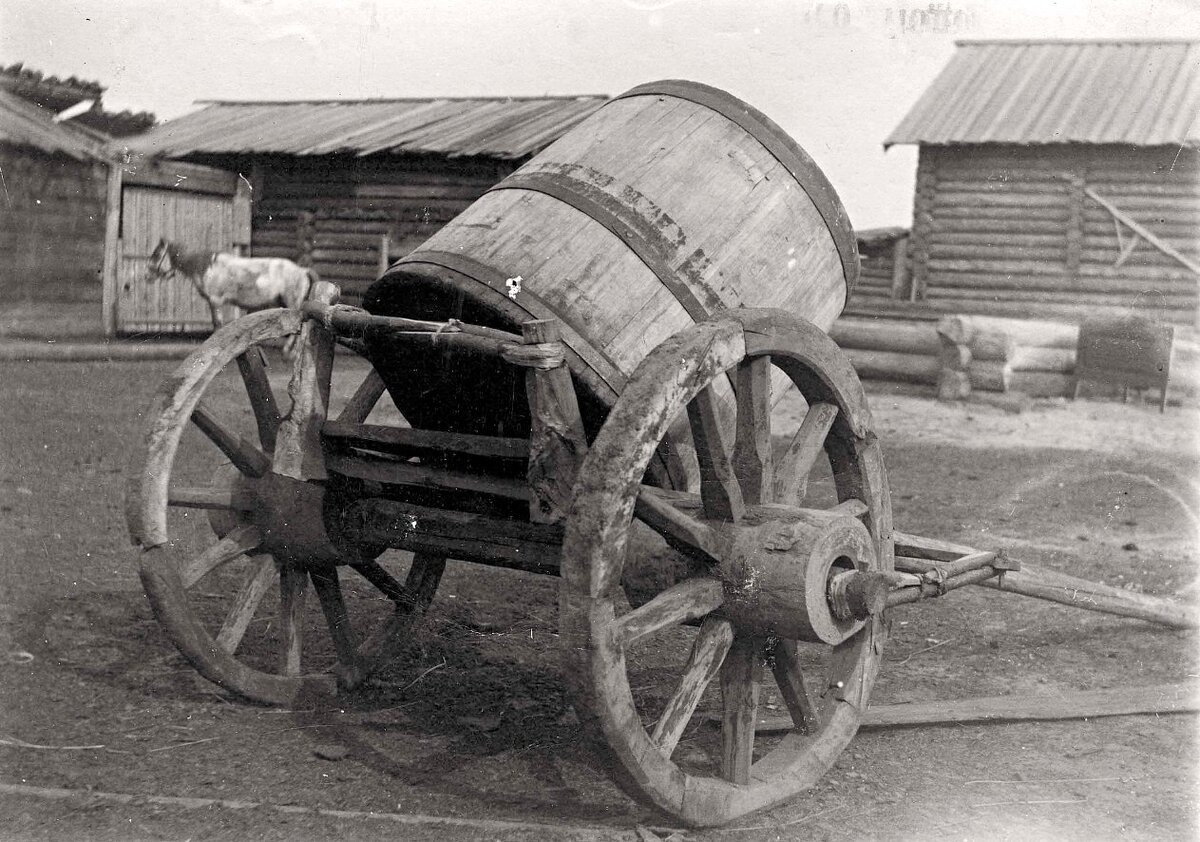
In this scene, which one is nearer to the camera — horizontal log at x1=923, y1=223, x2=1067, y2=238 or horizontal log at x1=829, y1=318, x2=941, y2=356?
horizontal log at x1=829, y1=318, x2=941, y2=356

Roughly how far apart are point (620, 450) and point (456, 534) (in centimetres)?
92

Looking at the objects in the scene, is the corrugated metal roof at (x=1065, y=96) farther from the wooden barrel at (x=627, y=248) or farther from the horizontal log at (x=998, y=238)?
the wooden barrel at (x=627, y=248)

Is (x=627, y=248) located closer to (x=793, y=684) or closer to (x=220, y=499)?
(x=793, y=684)

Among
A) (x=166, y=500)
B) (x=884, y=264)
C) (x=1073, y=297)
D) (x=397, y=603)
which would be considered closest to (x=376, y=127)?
(x=1073, y=297)

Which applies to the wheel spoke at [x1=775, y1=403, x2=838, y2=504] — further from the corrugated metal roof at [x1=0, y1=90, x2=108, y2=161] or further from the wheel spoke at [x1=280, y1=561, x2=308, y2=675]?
the corrugated metal roof at [x1=0, y1=90, x2=108, y2=161]

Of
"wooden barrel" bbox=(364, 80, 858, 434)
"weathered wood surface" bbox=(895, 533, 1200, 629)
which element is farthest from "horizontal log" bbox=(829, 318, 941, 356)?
"wooden barrel" bbox=(364, 80, 858, 434)

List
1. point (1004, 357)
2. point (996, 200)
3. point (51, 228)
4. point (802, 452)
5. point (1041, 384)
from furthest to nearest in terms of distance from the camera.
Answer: point (51, 228)
point (996, 200)
point (1041, 384)
point (1004, 357)
point (802, 452)

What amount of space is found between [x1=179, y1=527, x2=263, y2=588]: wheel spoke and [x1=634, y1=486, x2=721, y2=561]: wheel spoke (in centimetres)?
132

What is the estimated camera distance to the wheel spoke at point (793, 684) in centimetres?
293

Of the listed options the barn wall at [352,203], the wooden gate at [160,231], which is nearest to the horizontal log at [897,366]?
the barn wall at [352,203]

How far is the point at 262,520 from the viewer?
10.9 ft

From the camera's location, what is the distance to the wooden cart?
252 centimetres

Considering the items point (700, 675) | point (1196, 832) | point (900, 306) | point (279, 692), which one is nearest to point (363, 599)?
point (279, 692)

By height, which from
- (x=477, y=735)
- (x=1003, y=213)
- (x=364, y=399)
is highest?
(x=1003, y=213)
